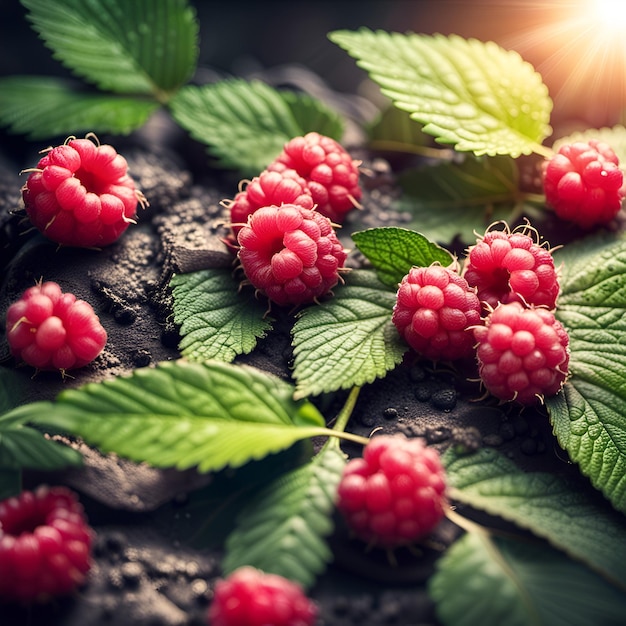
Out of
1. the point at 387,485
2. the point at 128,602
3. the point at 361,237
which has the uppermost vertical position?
the point at 361,237

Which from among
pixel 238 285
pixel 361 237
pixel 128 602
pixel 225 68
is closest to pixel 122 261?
pixel 238 285

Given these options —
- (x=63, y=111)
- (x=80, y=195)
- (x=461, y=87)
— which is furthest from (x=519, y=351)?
(x=63, y=111)

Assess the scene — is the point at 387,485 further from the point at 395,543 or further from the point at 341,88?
the point at 341,88

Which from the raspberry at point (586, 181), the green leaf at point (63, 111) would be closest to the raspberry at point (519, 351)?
the raspberry at point (586, 181)

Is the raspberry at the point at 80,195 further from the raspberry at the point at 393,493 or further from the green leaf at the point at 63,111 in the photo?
the raspberry at the point at 393,493

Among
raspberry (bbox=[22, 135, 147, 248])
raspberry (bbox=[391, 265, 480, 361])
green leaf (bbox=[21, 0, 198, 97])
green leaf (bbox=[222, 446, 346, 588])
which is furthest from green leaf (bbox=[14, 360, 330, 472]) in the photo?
green leaf (bbox=[21, 0, 198, 97])

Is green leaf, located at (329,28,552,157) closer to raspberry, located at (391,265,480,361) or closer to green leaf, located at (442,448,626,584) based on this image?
raspberry, located at (391,265,480,361)
